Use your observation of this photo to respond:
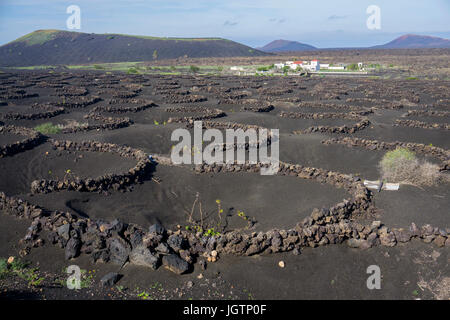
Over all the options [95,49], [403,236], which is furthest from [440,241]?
[95,49]

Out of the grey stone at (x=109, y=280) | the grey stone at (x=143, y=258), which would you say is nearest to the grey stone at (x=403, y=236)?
the grey stone at (x=143, y=258)

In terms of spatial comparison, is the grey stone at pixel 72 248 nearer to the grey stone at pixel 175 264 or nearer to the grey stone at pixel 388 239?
the grey stone at pixel 175 264

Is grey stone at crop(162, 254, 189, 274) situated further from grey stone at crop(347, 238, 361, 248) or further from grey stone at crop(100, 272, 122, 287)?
grey stone at crop(347, 238, 361, 248)

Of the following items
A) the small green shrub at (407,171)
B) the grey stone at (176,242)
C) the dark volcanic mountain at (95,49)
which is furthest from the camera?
the dark volcanic mountain at (95,49)

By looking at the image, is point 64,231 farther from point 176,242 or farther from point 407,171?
point 407,171

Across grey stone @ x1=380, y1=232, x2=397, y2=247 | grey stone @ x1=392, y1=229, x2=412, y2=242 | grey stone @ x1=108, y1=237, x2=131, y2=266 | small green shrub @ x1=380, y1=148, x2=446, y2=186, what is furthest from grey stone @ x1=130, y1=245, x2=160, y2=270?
small green shrub @ x1=380, y1=148, x2=446, y2=186
